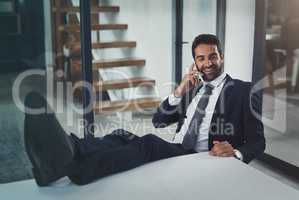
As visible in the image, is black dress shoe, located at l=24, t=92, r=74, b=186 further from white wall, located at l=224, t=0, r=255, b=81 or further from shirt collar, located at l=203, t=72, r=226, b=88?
white wall, located at l=224, t=0, r=255, b=81

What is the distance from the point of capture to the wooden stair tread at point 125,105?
146 inches

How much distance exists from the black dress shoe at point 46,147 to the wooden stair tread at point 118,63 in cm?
260

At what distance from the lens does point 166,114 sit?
210cm

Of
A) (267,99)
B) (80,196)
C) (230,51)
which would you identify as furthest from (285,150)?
(80,196)

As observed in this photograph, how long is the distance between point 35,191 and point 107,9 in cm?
327

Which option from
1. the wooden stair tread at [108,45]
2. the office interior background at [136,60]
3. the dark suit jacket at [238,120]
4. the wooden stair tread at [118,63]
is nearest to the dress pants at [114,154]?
the dark suit jacket at [238,120]

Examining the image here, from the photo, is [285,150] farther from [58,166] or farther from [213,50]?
[58,166]

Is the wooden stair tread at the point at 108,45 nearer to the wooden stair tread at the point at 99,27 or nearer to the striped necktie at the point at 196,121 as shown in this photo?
the wooden stair tread at the point at 99,27

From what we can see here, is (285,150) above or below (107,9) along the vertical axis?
below

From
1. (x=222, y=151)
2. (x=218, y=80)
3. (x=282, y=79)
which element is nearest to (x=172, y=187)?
(x=222, y=151)

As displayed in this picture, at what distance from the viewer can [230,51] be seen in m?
3.91

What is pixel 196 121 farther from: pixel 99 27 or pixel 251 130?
pixel 99 27

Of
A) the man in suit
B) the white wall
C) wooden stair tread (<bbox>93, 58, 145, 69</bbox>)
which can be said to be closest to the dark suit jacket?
the man in suit

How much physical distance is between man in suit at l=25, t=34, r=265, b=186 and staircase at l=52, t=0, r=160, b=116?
1737 millimetres
